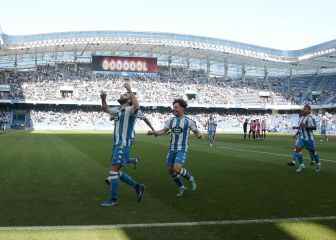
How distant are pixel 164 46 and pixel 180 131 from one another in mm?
62478

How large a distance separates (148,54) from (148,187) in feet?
227

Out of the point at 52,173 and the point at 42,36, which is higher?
the point at 42,36

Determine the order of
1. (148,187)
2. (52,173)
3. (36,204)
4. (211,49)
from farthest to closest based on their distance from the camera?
(211,49), (52,173), (148,187), (36,204)

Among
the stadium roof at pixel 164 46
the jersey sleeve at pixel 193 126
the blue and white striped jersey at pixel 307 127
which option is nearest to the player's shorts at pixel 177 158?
the jersey sleeve at pixel 193 126

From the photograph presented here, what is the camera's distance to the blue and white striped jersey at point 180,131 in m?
10.1

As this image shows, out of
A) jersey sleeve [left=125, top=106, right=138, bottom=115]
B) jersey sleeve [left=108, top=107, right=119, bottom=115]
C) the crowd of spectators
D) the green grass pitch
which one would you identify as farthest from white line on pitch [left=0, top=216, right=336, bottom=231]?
the crowd of spectators

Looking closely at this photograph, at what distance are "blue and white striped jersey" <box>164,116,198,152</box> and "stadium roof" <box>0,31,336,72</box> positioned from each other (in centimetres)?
6146

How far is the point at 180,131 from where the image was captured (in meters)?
10.1

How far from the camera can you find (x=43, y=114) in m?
77.5

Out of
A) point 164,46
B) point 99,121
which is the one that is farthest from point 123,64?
point 99,121

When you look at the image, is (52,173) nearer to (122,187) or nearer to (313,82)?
(122,187)

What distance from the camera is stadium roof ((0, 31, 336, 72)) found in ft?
233

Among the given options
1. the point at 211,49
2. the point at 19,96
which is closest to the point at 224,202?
the point at 211,49

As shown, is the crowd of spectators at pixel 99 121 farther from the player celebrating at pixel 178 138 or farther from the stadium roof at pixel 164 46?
the player celebrating at pixel 178 138
